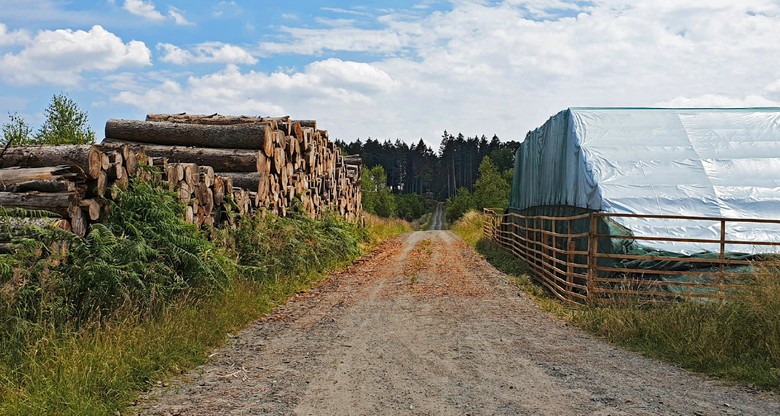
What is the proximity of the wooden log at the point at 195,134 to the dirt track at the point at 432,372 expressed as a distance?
5795mm

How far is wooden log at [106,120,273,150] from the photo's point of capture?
48.7ft

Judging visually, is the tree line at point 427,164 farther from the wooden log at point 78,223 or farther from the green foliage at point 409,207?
the wooden log at point 78,223

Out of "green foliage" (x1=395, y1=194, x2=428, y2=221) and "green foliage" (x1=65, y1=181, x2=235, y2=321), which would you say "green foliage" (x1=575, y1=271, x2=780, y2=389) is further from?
"green foliage" (x1=395, y1=194, x2=428, y2=221)

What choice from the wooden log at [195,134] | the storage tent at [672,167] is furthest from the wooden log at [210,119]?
the storage tent at [672,167]

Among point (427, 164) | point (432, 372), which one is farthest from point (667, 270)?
point (427, 164)

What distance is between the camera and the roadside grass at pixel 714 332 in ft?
21.6

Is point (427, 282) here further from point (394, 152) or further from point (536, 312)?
point (394, 152)

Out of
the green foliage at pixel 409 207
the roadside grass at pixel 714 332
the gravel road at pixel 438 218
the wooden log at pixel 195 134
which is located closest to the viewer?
the roadside grass at pixel 714 332

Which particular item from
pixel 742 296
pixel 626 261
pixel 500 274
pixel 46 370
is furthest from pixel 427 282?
pixel 46 370

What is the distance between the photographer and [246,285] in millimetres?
10320

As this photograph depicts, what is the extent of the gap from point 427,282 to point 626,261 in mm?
4000

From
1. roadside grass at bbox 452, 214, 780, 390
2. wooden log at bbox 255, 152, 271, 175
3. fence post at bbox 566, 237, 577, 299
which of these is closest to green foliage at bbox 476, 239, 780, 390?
roadside grass at bbox 452, 214, 780, 390

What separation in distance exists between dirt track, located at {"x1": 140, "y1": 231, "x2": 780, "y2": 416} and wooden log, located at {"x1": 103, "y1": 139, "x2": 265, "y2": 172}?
5123mm

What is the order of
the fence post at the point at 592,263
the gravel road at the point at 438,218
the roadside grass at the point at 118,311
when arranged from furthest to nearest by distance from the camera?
1. the gravel road at the point at 438,218
2. the fence post at the point at 592,263
3. the roadside grass at the point at 118,311
